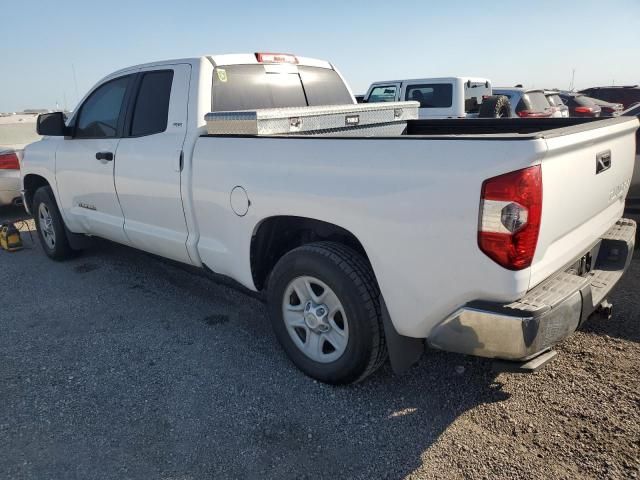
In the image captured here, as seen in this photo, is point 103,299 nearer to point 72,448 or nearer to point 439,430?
point 72,448

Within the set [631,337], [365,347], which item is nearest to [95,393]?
[365,347]

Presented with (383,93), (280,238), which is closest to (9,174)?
(280,238)

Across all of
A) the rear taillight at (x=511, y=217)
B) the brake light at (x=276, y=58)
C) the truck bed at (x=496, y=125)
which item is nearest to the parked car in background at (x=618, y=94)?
the truck bed at (x=496, y=125)

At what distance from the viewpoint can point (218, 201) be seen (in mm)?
3387

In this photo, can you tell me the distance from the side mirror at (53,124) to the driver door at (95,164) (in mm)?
109

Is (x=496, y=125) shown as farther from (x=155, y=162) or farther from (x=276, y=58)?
(x=155, y=162)

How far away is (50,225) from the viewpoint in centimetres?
575

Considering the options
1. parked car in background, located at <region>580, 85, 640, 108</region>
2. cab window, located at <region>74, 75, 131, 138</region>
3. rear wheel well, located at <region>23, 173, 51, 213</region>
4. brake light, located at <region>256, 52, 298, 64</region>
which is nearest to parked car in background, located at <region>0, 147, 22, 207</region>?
rear wheel well, located at <region>23, 173, 51, 213</region>

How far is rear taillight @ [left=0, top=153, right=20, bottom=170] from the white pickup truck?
3677 millimetres

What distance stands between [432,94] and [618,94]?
32.6ft

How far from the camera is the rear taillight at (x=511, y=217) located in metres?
2.09

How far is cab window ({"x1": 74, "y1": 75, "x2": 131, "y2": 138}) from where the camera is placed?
4.47 metres

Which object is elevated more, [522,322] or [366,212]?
[366,212]

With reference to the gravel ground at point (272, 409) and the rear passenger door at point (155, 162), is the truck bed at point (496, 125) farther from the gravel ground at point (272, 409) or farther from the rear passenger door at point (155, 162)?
the rear passenger door at point (155, 162)
